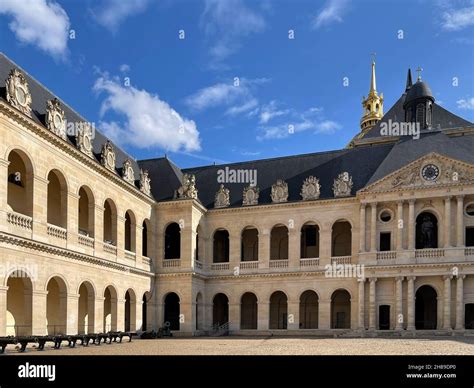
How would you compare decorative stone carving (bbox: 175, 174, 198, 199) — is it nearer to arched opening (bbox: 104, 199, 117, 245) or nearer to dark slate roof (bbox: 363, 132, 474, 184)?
arched opening (bbox: 104, 199, 117, 245)

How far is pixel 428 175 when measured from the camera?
113 ft

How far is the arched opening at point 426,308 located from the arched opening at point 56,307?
82.6 ft

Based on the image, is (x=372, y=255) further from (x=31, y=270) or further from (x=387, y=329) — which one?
(x=31, y=270)

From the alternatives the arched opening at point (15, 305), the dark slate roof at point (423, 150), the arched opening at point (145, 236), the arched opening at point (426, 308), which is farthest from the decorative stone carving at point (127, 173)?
the arched opening at point (426, 308)

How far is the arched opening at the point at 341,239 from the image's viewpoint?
129 feet

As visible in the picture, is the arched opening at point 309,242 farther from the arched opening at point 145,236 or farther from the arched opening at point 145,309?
the arched opening at point 145,309

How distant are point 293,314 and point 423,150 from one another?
1641 centimetres

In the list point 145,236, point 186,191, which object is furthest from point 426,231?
point 145,236

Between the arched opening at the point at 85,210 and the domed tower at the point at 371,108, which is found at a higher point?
the domed tower at the point at 371,108

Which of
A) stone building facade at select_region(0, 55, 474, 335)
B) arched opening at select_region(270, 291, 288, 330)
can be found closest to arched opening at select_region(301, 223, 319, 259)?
stone building facade at select_region(0, 55, 474, 335)

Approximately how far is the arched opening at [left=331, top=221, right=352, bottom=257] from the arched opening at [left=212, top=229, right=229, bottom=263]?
936 cm

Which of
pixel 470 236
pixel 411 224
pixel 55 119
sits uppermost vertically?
pixel 55 119

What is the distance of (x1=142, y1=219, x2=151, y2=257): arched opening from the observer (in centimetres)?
3687

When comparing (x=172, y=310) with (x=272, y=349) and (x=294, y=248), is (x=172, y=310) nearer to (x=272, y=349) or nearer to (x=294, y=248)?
(x=294, y=248)
